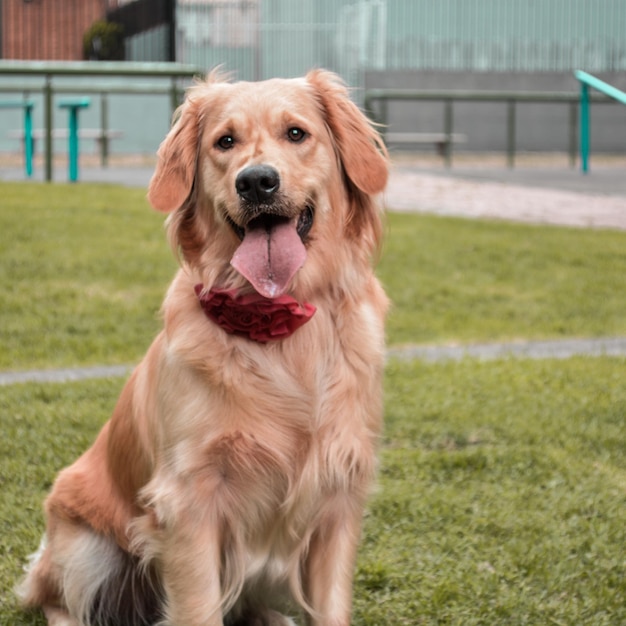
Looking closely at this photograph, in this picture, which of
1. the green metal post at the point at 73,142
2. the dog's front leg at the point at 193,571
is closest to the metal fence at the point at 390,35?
the green metal post at the point at 73,142

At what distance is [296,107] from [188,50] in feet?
82.2

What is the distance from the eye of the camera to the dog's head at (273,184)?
3334 millimetres

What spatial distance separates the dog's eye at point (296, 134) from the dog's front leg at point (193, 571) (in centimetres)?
124

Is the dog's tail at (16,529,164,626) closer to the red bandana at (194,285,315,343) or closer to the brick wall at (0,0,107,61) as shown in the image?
the red bandana at (194,285,315,343)

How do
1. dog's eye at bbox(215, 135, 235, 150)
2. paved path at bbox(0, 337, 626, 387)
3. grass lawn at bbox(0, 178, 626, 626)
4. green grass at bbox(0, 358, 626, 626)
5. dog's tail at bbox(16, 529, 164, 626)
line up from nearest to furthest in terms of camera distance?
dog's eye at bbox(215, 135, 235, 150) → dog's tail at bbox(16, 529, 164, 626) → green grass at bbox(0, 358, 626, 626) → grass lawn at bbox(0, 178, 626, 626) → paved path at bbox(0, 337, 626, 387)

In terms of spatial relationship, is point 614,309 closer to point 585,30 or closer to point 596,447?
point 596,447

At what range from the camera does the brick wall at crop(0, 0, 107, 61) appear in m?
30.7

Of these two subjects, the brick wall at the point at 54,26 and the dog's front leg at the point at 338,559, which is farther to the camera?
the brick wall at the point at 54,26

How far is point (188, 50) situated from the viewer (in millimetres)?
27578

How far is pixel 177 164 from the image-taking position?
3.52m

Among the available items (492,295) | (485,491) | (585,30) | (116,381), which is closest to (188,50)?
(585,30)

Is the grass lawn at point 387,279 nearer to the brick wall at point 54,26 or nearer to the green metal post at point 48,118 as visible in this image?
the green metal post at point 48,118

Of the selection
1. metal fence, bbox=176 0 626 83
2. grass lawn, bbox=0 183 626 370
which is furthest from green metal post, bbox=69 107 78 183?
metal fence, bbox=176 0 626 83

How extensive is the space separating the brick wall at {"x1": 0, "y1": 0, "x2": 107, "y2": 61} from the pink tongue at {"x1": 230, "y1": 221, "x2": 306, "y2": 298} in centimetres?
2901
